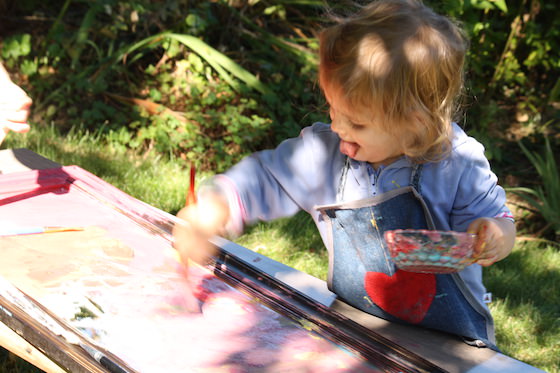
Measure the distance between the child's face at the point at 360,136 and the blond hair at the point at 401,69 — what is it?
0.02m

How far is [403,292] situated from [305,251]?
1133 millimetres

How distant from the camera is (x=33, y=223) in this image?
169 centimetres

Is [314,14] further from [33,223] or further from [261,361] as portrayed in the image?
[261,361]

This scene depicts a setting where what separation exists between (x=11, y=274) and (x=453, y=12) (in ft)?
7.67

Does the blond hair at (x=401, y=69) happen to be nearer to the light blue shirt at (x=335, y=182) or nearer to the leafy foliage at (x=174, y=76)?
the light blue shirt at (x=335, y=182)

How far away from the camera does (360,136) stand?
133cm

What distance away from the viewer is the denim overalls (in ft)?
4.63

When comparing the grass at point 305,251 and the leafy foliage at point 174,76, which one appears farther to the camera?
the leafy foliage at point 174,76

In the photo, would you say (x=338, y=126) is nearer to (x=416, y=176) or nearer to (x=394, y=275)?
(x=416, y=176)

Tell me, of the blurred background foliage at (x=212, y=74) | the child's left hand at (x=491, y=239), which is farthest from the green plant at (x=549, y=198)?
the child's left hand at (x=491, y=239)

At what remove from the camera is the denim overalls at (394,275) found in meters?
1.41

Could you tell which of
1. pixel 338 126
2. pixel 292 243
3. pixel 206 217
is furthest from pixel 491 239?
pixel 292 243

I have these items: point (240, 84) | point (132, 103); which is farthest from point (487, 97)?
point (132, 103)

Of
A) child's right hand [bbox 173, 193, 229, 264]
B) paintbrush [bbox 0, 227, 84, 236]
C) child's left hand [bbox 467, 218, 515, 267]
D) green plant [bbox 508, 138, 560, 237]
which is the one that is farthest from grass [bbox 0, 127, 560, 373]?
child's left hand [bbox 467, 218, 515, 267]
